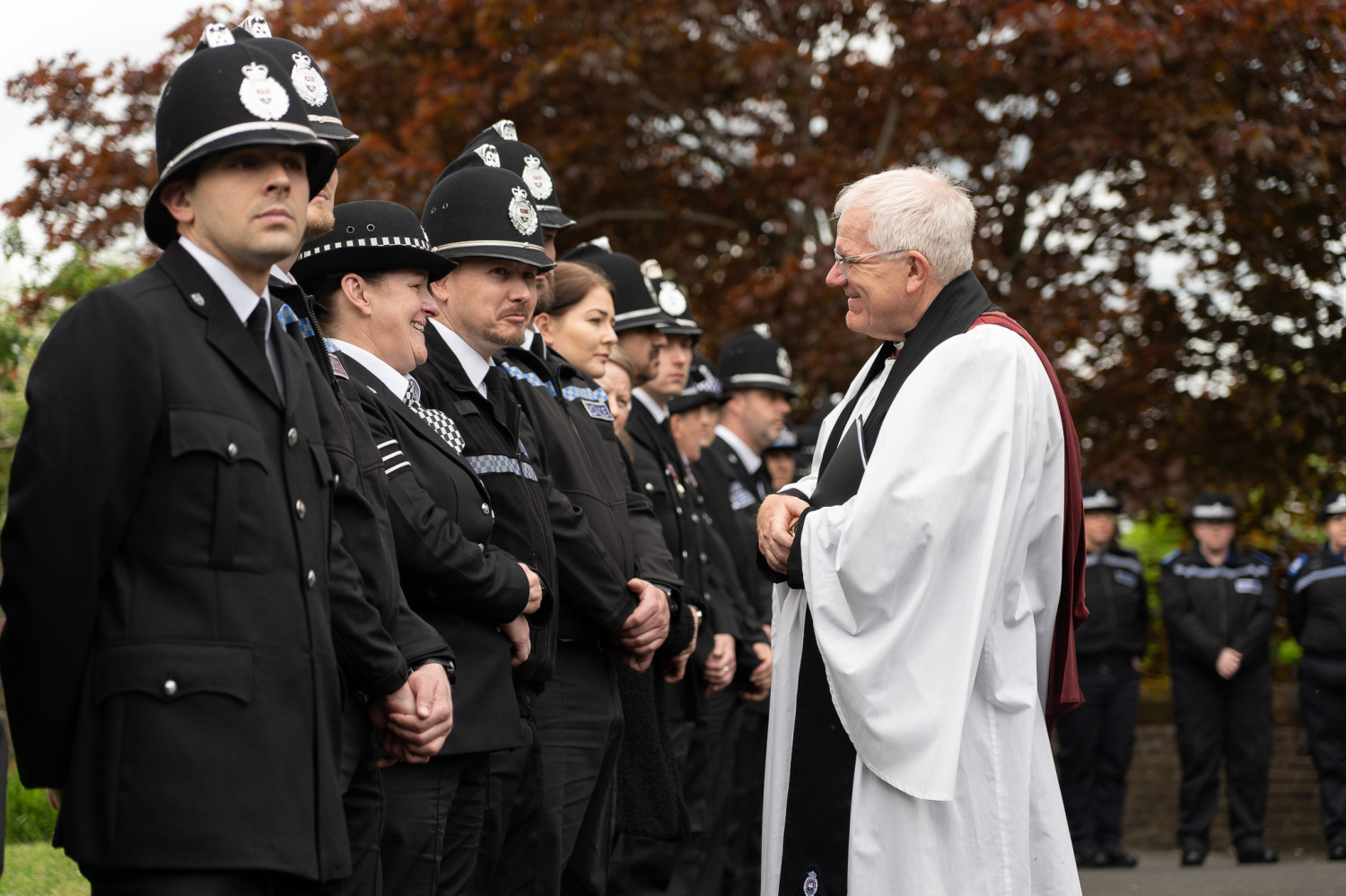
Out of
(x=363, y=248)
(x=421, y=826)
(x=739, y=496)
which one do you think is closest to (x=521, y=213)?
(x=363, y=248)

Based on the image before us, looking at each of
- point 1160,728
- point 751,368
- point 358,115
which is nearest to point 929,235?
A: point 751,368

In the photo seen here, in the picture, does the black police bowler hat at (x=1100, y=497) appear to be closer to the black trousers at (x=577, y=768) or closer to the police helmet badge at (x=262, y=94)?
the black trousers at (x=577, y=768)

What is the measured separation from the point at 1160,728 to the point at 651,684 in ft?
25.8

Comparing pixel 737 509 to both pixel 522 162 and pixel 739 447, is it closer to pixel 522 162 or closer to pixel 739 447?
pixel 739 447

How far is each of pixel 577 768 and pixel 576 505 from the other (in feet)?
2.76

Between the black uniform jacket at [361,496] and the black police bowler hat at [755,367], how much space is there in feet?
→ 17.9

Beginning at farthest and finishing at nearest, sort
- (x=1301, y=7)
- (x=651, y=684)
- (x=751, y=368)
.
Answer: (x=1301, y=7) < (x=751, y=368) < (x=651, y=684)

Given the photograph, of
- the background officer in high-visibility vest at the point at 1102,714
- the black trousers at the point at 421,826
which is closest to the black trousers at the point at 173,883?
the black trousers at the point at 421,826

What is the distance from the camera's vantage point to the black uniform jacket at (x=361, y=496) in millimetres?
3187

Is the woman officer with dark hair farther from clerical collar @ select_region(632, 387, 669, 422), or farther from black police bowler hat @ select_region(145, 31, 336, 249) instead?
clerical collar @ select_region(632, 387, 669, 422)

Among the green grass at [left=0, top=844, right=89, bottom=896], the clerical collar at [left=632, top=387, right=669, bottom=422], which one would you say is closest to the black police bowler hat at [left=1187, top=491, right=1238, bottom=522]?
the clerical collar at [left=632, top=387, right=669, bottom=422]

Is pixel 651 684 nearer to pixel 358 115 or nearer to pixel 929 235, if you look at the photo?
pixel 929 235

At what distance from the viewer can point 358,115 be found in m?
10.9

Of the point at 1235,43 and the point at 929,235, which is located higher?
the point at 1235,43
